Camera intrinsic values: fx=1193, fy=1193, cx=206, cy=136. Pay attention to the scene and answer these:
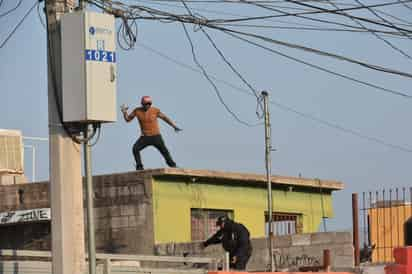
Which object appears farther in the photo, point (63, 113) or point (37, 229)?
point (37, 229)

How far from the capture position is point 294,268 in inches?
819

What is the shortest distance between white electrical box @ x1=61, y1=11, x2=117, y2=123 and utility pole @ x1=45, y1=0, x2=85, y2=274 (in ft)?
0.78

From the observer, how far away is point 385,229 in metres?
25.2

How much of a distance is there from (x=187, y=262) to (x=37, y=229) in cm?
549

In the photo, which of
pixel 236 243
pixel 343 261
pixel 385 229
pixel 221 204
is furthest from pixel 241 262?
pixel 385 229

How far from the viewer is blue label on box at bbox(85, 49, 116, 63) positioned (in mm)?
13398

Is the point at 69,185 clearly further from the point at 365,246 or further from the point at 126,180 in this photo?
the point at 365,246

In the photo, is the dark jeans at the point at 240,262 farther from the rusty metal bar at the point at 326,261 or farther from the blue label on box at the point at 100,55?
the blue label on box at the point at 100,55

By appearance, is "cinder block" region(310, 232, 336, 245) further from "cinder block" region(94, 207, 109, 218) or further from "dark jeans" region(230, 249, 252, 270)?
"cinder block" region(94, 207, 109, 218)

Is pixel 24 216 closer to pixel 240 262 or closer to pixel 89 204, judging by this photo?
pixel 240 262

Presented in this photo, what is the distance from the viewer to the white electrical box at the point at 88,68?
527 inches

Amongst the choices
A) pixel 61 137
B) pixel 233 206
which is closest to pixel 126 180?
pixel 233 206

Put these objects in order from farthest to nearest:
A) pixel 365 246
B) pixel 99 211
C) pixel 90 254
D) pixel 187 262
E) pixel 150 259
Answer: pixel 365 246 → pixel 99 211 → pixel 187 262 → pixel 150 259 → pixel 90 254

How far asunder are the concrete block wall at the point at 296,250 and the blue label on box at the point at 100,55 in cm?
790
